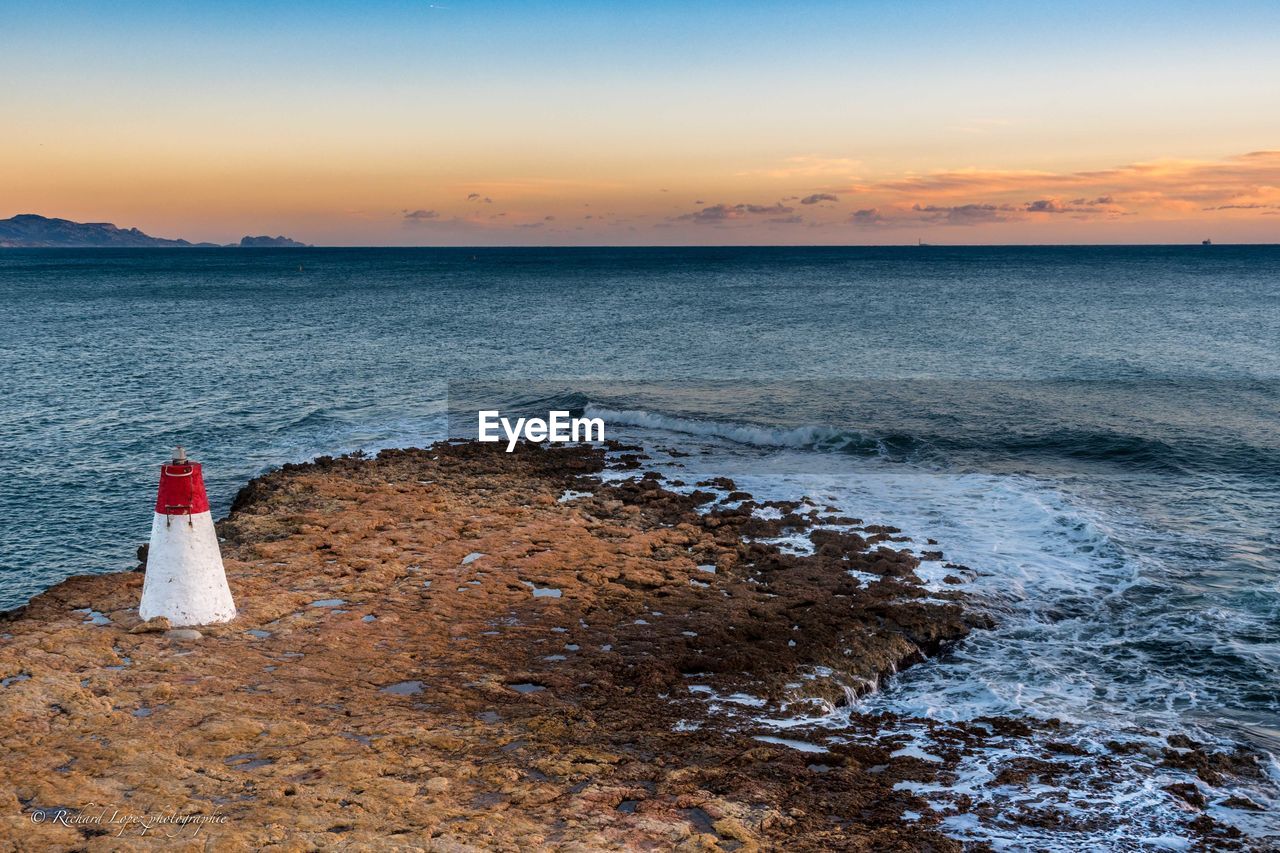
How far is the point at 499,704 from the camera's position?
910 centimetres

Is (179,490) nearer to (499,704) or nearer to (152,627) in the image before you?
(152,627)

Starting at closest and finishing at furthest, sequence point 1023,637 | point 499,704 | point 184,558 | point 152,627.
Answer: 1. point 499,704
2. point 184,558
3. point 152,627
4. point 1023,637

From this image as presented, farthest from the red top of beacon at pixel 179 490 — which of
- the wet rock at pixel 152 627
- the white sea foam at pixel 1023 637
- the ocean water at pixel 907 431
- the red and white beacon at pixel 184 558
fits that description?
the ocean water at pixel 907 431

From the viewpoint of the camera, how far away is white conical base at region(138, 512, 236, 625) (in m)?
9.66

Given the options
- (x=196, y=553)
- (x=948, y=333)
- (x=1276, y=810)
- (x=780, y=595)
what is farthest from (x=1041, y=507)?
(x=948, y=333)

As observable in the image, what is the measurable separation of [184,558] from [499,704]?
375 centimetres

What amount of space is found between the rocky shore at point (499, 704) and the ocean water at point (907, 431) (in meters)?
0.94

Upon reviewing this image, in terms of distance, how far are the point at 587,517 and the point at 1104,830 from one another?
34.2 feet

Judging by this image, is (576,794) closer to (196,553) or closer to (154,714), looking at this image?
(154,714)

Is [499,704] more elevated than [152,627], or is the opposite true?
[152,627]

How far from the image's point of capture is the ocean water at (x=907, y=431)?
39.0 ft

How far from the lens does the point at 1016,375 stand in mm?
37562

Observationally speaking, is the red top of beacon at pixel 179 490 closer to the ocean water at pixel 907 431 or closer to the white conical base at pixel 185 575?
the white conical base at pixel 185 575
